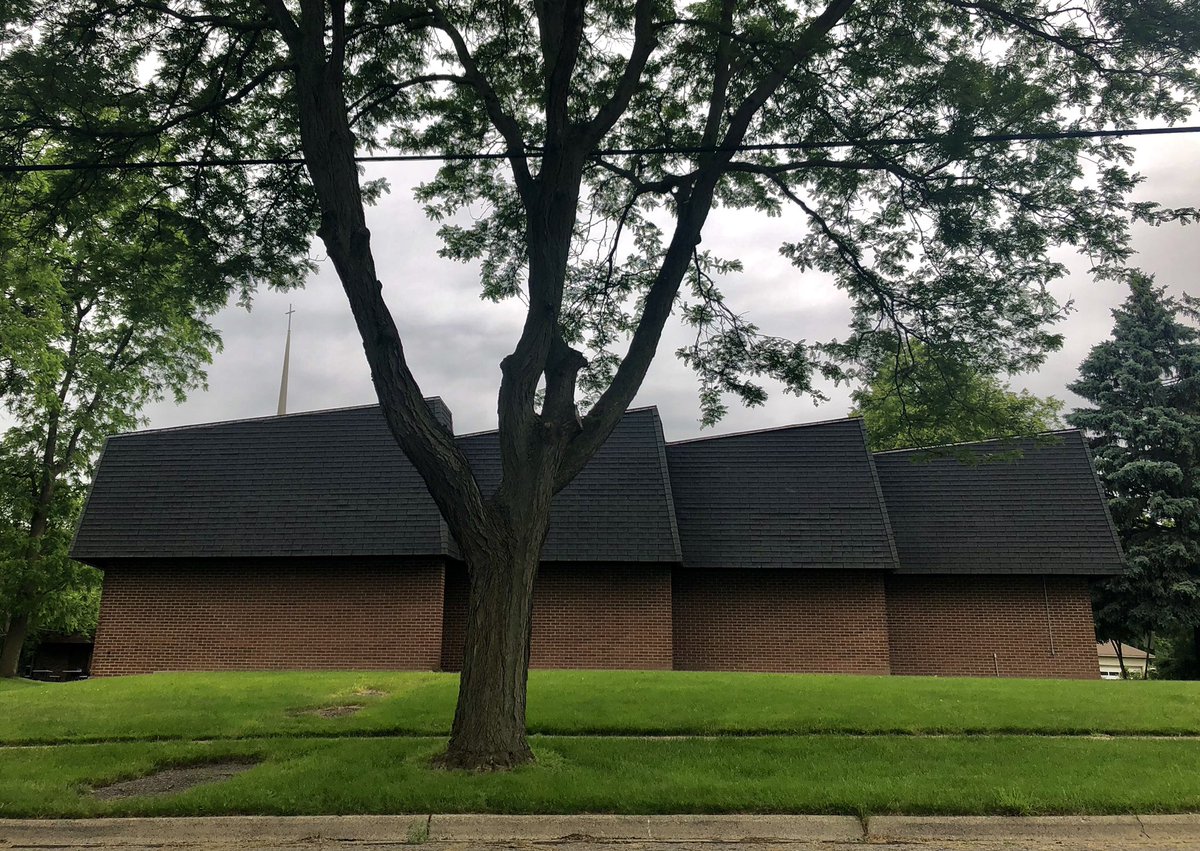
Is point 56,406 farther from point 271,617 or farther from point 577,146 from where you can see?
point 577,146

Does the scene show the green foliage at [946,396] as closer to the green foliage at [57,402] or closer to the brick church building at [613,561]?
the brick church building at [613,561]

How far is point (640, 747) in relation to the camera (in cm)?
798

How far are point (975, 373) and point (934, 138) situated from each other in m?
3.05

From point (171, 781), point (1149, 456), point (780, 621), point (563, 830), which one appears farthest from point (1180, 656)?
point (171, 781)

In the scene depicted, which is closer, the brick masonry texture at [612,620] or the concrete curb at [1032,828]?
the concrete curb at [1032,828]

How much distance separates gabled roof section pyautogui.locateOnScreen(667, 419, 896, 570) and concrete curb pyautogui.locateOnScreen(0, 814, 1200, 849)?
12.5 m

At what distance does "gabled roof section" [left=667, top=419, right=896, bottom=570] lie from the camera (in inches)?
727

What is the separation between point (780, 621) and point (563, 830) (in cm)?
1357

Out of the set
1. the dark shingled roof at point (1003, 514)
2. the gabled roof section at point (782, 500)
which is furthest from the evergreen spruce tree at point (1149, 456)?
the gabled roof section at point (782, 500)

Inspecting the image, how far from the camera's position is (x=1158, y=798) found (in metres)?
6.12

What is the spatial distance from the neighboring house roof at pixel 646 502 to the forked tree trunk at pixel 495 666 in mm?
10321

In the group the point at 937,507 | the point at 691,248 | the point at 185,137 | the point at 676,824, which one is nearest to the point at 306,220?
the point at 185,137

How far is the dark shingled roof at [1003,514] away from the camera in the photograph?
19.0 m

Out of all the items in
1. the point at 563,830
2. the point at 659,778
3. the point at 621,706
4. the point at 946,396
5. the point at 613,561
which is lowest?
the point at 563,830
